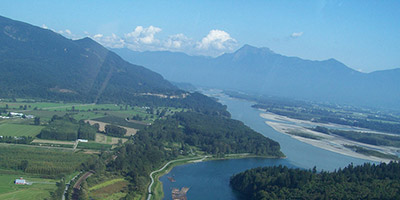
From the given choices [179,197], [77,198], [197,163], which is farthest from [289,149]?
[77,198]

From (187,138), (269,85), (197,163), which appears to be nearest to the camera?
(197,163)

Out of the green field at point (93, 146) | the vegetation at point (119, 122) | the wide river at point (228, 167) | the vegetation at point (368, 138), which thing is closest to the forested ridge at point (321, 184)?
the wide river at point (228, 167)

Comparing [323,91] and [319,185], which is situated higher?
[323,91]

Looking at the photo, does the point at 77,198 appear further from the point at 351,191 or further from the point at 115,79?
the point at 115,79

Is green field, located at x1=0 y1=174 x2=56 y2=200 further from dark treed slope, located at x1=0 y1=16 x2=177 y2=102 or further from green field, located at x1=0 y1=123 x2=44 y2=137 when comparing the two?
dark treed slope, located at x1=0 y1=16 x2=177 y2=102

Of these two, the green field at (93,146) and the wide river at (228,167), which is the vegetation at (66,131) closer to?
the green field at (93,146)

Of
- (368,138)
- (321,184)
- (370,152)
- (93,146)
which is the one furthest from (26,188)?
(368,138)
